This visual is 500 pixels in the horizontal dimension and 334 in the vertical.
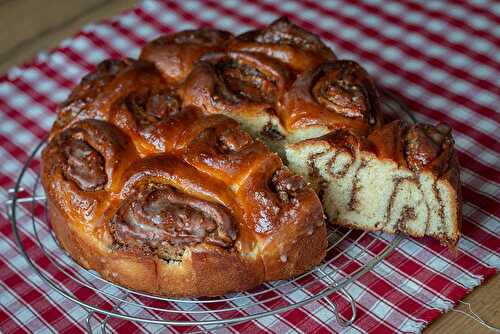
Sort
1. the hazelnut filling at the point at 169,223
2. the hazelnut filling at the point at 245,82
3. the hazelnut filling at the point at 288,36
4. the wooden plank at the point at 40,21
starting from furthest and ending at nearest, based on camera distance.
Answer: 1. the wooden plank at the point at 40,21
2. the hazelnut filling at the point at 288,36
3. the hazelnut filling at the point at 245,82
4. the hazelnut filling at the point at 169,223

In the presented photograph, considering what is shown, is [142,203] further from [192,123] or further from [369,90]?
[369,90]

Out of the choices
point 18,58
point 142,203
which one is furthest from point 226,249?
point 18,58

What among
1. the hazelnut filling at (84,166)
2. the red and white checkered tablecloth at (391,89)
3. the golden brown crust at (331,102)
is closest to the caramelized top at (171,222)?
the hazelnut filling at (84,166)

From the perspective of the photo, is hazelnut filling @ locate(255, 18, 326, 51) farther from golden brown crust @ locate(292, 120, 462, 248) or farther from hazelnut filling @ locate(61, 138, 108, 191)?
hazelnut filling @ locate(61, 138, 108, 191)

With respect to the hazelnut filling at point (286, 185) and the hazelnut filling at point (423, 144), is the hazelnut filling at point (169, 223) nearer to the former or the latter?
the hazelnut filling at point (286, 185)

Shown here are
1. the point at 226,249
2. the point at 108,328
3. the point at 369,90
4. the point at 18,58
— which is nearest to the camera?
the point at 226,249

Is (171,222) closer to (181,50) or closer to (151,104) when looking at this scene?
(151,104)
